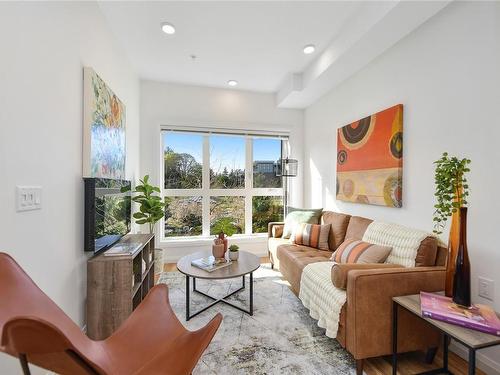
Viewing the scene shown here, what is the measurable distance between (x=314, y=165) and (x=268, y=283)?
2.02 metres

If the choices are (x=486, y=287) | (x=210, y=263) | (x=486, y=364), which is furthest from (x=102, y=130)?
(x=486, y=364)

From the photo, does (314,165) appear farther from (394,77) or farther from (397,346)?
(397,346)

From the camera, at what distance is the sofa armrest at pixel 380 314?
152 centimetres

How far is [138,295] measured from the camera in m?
2.24

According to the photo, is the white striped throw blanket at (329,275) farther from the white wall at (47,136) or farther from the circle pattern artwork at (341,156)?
the white wall at (47,136)

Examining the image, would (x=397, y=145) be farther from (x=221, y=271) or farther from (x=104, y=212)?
(x=104, y=212)

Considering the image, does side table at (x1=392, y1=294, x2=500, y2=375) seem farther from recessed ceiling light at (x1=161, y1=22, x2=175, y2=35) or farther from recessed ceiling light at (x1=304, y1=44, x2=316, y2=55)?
recessed ceiling light at (x1=161, y1=22, x2=175, y2=35)

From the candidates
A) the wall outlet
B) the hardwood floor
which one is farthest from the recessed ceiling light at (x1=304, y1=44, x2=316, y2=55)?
the hardwood floor

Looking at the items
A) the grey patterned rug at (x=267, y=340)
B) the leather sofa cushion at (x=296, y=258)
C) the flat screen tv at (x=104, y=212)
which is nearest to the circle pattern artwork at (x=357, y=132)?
the leather sofa cushion at (x=296, y=258)

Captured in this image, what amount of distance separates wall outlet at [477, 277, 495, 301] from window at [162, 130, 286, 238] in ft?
9.48

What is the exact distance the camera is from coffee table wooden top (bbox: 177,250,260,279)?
2.03 meters

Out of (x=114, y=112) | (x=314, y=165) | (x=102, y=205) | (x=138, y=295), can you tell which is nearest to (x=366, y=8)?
(x=314, y=165)

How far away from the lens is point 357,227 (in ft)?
8.72

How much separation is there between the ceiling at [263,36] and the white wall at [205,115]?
31cm
